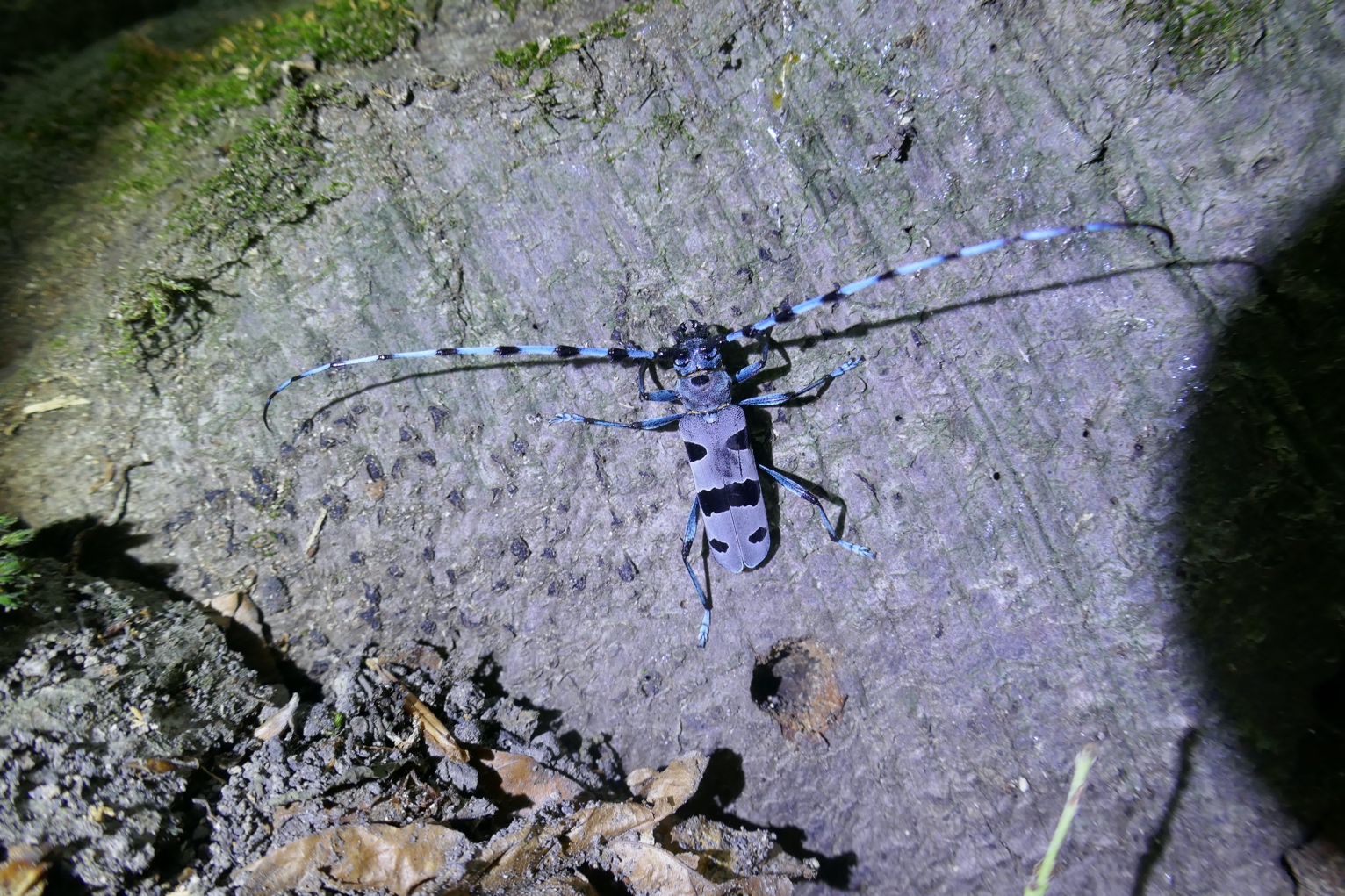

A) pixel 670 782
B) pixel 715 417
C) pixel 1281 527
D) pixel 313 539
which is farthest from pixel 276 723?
pixel 1281 527

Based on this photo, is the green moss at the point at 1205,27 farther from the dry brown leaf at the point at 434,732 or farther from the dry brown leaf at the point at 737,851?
the dry brown leaf at the point at 434,732

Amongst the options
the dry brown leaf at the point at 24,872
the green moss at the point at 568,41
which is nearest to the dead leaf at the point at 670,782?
the dry brown leaf at the point at 24,872

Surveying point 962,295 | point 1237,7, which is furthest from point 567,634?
point 1237,7

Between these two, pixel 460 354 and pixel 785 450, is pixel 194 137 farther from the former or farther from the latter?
pixel 785 450

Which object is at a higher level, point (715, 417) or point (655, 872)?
point (715, 417)

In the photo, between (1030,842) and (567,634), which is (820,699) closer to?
(1030,842)

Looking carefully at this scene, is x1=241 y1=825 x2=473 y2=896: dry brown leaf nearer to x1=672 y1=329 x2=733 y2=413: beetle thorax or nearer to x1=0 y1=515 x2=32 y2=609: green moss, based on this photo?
x1=0 y1=515 x2=32 y2=609: green moss

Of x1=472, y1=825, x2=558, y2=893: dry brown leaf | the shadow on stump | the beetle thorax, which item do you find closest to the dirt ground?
the shadow on stump
